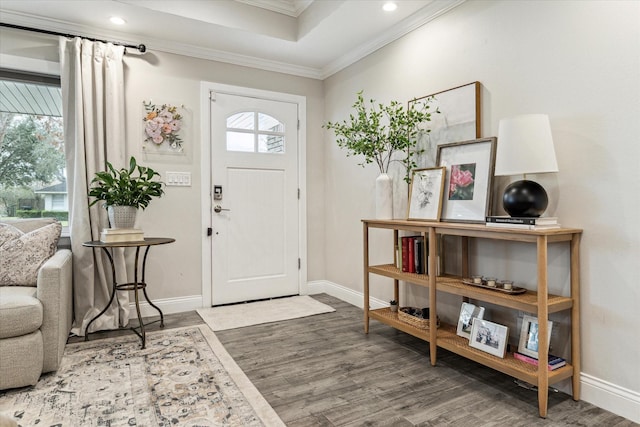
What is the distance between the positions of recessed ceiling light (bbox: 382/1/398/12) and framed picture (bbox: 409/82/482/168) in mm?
691

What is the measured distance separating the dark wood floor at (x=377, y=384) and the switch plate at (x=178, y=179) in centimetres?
133

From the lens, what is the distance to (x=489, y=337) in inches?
82.0

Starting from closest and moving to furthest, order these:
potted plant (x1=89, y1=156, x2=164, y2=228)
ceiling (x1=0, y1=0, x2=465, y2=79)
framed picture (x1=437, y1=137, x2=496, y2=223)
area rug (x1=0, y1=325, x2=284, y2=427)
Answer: area rug (x1=0, y1=325, x2=284, y2=427)
framed picture (x1=437, y1=137, x2=496, y2=223)
potted plant (x1=89, y1=156, x2=164, y2=228)
ceiling (x1=0, y1=0, x2=465, y2=79)

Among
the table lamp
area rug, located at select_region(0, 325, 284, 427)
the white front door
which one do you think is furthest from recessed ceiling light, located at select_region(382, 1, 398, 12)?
area rug, located at select_region(0, 325, 284, 427)

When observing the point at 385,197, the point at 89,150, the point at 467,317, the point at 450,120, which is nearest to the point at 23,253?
the point at 89,150

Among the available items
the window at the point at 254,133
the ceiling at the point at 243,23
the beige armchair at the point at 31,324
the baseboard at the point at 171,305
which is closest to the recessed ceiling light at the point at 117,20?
the ceiling at the point at 243,23

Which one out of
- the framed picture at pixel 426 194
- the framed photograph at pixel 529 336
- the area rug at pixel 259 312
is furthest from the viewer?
the area rug at pixel 259 312

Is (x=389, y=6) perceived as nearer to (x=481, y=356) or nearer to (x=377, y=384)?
(x=481, y=356)

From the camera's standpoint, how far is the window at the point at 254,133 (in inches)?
147

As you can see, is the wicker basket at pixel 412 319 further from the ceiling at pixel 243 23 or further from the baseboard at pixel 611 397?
the ceiling at pixel 243 23

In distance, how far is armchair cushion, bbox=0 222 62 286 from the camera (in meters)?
2.43

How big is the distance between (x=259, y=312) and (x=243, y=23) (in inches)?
101

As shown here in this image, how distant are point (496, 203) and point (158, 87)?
300 centimetres

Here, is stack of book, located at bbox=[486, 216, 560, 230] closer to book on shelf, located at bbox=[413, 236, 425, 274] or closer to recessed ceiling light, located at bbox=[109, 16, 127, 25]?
book on shelf, located at bbox=[413, 236, 425, 274]
